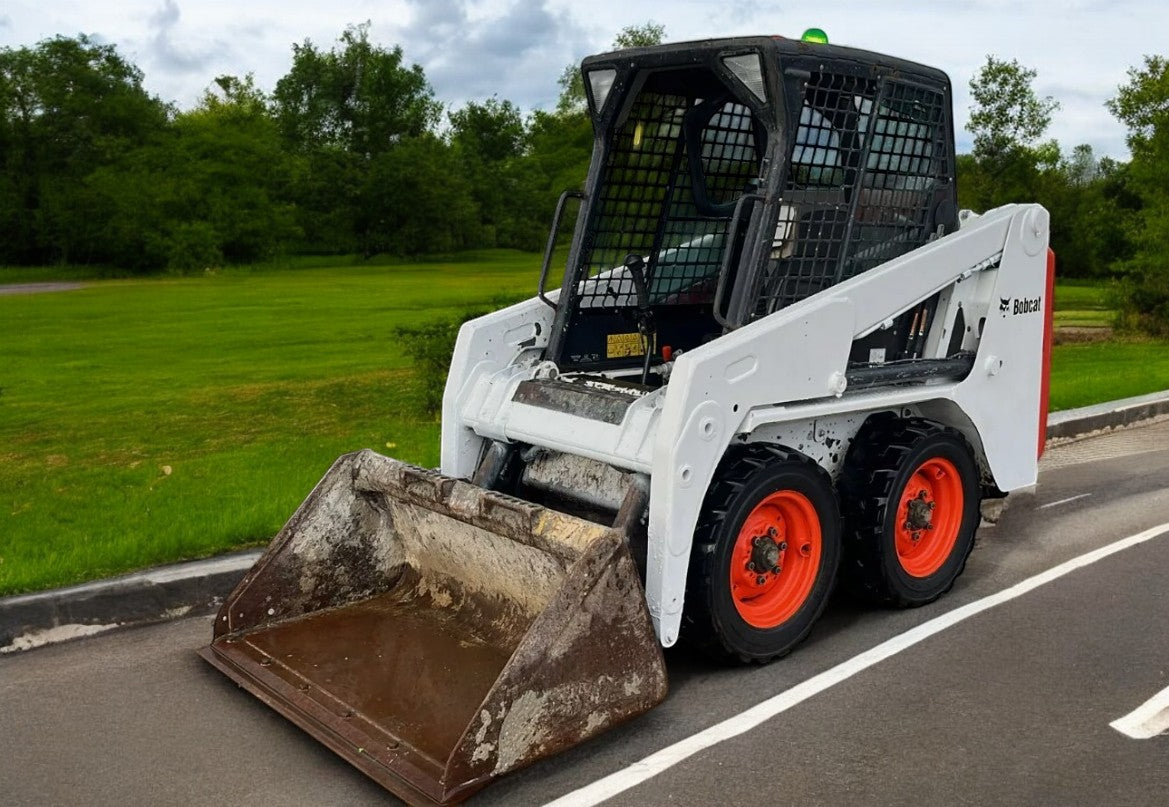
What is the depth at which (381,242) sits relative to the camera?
188 feet

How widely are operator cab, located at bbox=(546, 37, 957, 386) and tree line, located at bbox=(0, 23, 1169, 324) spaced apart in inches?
1060

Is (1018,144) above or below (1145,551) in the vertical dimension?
above

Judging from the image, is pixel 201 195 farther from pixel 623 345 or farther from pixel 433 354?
pixel 623 345

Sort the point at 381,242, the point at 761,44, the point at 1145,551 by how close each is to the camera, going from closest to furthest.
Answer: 1. the point at 761,44
2. the point at 1145,551
3. the point at 381,242

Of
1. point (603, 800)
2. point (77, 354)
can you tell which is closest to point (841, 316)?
point (603, 800)

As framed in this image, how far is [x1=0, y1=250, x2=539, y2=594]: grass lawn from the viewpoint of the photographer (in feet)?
21.0

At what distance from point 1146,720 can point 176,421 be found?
8.99m

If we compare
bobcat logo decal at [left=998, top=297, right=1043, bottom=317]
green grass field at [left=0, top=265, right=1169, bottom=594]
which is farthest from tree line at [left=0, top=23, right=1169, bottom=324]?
bobcat logo decal at [left=998, top=297, right=1043, bottom=317]

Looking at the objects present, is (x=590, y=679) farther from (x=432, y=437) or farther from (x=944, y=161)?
(x=432, y=437)

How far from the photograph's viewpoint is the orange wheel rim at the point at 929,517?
5586mm

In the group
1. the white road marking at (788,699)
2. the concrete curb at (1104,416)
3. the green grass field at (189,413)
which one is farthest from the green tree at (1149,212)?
the white road marking at (788,699)

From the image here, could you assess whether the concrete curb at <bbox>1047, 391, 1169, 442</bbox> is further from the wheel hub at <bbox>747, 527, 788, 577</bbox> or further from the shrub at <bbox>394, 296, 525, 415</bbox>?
the wheel hub at <bbox>747, 527, 788, 577</bbox>

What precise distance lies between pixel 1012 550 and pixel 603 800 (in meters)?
3.69

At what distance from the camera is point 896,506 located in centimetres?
537
